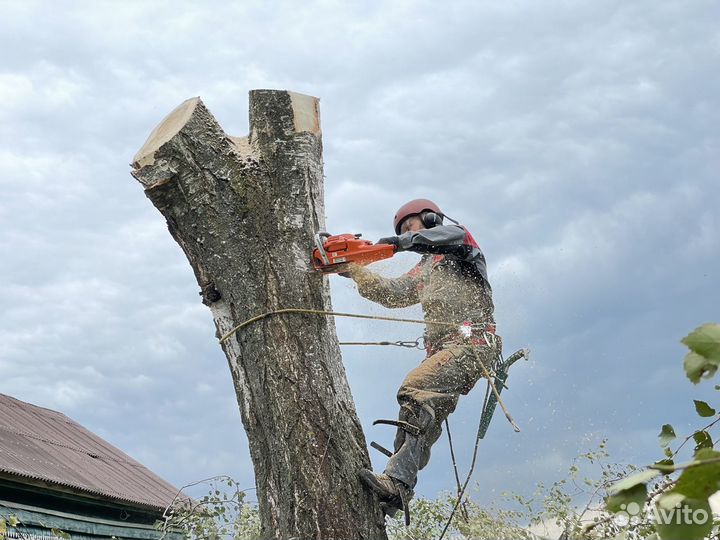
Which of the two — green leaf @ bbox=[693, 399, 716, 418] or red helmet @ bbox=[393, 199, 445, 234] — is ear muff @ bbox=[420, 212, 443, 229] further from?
green leaf @ bbox=[693, 399, 716, 418]

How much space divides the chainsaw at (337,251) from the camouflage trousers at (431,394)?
73cm

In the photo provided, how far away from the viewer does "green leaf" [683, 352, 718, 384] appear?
3.53 feet

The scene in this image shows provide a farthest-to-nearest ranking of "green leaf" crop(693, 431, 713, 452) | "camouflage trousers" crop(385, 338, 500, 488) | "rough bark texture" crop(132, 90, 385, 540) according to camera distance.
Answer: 1. "camouflage trousers" crop(385, 338, 500, 488)
2. "rough bark texture" crop(132, 90, 385, 540)
3. "green leaf" crop(693, 431, 713, 452)

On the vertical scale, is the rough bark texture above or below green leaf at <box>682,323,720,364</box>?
above

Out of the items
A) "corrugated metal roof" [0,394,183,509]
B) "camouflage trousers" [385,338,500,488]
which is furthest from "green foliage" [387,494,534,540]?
"corrugated metal roof" [0,394,183,509]

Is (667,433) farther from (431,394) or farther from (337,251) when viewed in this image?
(431,394)

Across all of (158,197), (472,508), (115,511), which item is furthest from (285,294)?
(115,511)

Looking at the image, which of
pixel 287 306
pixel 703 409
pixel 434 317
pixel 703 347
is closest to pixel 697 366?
pixel 703 347

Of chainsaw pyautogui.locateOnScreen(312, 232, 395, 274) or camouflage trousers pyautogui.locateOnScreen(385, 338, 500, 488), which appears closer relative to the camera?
chainsaw pyautogui.locateOnScreen(312, 232, 395, 274)

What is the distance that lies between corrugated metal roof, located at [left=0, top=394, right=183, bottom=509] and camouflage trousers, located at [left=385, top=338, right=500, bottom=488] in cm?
585

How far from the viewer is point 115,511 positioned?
1105 centimetres

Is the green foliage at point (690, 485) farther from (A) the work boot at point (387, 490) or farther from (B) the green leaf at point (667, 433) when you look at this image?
(A) the work boot at point (387, 490)

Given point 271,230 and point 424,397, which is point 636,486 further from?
point 424,397

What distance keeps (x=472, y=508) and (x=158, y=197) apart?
4181 mm
